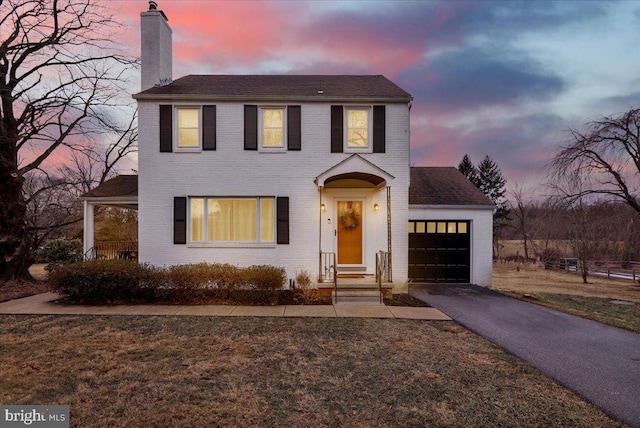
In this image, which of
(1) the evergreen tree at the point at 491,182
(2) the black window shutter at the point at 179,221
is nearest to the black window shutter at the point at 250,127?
(2) the black window shutter at the point at 179,221

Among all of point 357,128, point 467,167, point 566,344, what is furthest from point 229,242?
point 467,167

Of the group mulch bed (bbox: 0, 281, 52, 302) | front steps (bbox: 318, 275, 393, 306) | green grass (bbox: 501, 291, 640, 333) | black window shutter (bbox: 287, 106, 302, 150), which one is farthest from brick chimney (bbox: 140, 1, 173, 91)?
green grass (bbox: 501, 291, 640, 333)

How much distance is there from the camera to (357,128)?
10781 millimetres

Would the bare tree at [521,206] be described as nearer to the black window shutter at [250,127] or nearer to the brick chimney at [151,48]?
the black window shutter at [250,127]

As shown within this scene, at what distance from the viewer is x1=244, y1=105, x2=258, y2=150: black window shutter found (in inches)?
415

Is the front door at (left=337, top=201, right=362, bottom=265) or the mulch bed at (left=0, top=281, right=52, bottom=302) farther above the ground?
the front door at (left=337, top=201, right=362, bottom=265)

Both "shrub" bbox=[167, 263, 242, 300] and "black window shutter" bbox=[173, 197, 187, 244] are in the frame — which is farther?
"black window shutter" bbox=[173, 197, 187, 244]

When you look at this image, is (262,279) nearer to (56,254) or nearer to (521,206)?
(56,254)

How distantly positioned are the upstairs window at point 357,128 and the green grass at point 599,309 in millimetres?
7044

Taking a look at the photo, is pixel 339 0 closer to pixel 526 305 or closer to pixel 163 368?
pixel 526 305

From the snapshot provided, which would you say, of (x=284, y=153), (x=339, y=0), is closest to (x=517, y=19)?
(x=339, y=0)

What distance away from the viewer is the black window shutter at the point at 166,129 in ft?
34.4

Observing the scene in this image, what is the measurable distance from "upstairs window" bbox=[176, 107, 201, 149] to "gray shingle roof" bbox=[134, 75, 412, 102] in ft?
1.73

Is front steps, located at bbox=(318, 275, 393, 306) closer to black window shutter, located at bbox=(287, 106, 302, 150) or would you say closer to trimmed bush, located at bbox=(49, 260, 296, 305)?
trimmed bush, located at bbox=(49, 260, 296, 305)
